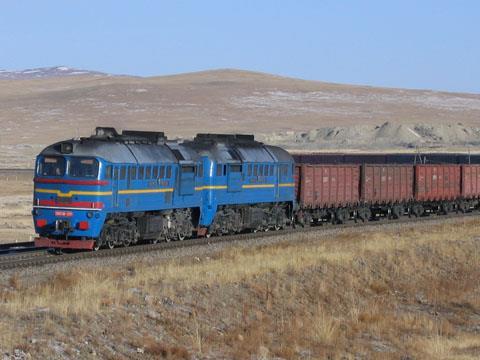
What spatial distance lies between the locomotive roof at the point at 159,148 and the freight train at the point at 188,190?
0.14ft

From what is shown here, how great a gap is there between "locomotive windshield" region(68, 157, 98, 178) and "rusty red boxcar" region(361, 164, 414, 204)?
2126cm

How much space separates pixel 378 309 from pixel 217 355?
7961 mm

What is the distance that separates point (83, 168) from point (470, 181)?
33.5 metres

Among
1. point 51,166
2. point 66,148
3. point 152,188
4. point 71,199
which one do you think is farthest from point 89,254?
point 152,188

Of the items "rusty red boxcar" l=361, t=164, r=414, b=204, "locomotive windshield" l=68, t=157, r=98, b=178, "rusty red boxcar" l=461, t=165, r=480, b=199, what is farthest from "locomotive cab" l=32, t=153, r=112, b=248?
"rusty red boxcar" l=461, t=165, r=480, b=199

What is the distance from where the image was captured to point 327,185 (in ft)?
152

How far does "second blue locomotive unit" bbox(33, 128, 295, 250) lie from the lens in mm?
30500

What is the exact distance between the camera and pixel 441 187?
183ft

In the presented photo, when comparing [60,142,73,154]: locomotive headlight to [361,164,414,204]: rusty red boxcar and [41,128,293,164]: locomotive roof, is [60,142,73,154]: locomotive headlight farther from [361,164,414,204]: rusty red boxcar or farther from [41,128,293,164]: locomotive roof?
[361,164,414,204]: rusty red boxcar

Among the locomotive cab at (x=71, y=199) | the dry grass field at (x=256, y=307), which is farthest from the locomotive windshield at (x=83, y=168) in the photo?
the dry grass field at (x=256, y=307)

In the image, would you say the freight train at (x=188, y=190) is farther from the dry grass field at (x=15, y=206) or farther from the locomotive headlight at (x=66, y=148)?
the dry grass field at (x=15, y=206)

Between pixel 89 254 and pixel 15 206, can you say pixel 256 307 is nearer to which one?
pixel 89 254

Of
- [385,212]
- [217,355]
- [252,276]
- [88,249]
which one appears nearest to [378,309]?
[252,276]

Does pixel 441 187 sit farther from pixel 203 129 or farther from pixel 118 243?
pixel 203 129
